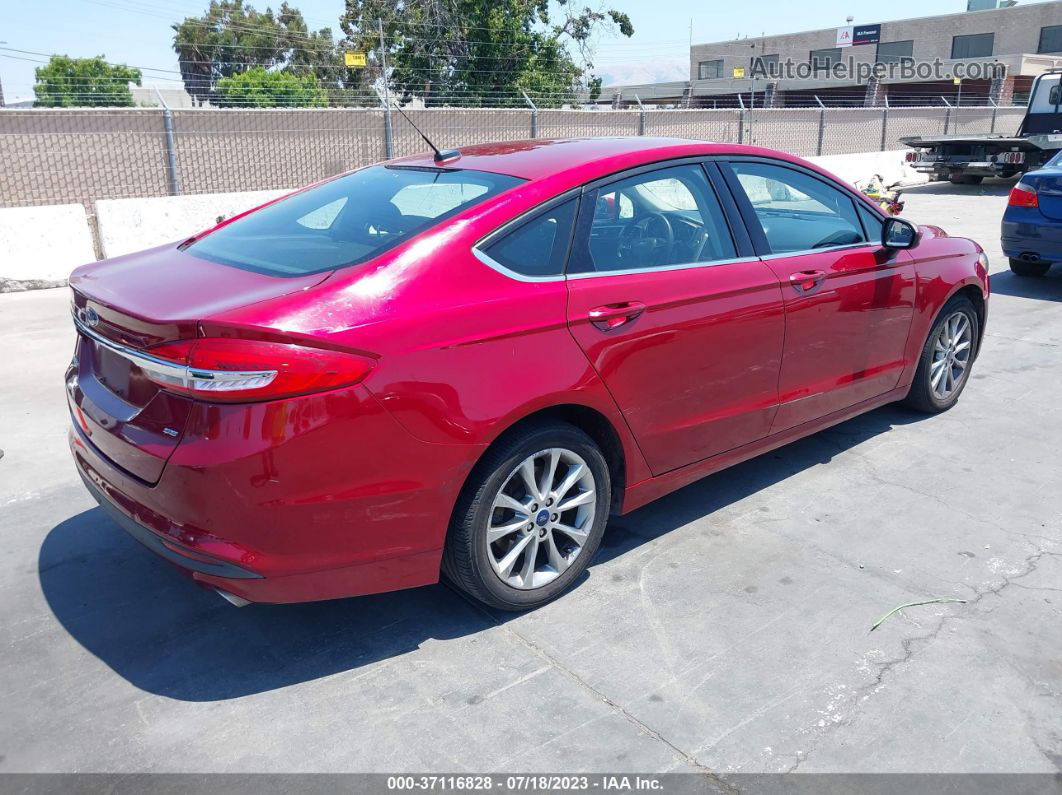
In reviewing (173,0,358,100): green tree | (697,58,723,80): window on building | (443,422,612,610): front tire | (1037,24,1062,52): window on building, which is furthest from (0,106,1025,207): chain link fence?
(173,0,358,100): green tree

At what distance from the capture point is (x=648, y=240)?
12.1 ft

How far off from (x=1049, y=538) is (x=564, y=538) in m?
2.19

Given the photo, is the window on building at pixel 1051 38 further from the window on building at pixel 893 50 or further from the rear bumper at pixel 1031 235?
the rear bumper at pixel 1031 235

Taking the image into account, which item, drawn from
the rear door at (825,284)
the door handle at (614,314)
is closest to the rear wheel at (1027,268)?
the rear door at (825,284)

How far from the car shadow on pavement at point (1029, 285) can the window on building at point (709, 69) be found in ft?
209

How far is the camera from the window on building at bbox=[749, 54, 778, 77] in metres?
59.7

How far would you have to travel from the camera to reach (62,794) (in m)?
2.54

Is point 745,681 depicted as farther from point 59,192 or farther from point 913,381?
point 59,192

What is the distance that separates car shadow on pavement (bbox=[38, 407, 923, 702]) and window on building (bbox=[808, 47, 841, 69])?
62087 mm

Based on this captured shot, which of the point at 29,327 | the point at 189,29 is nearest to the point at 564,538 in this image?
the point at 29,327

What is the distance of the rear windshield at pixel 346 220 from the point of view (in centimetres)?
319

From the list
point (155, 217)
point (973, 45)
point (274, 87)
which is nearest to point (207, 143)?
point (155, 217)

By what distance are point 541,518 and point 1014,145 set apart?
17918 mm

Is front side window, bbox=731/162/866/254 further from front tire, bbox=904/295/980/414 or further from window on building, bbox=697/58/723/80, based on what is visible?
window on building, bbox=697/58/723/80
